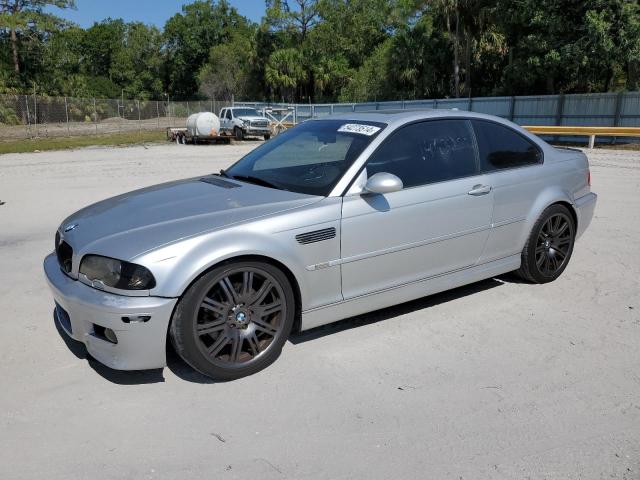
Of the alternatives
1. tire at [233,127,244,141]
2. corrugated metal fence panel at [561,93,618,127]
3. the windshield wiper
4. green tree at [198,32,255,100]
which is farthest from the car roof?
green tree at [198,32,255,100]

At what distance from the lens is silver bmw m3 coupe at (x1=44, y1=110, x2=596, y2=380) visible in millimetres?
3230

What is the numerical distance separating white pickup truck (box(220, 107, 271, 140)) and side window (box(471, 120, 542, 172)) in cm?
2415

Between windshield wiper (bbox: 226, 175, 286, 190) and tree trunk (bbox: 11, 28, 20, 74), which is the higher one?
tree trunk (bbox: 11, 28, 20, 74)

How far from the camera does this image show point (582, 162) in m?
5.45

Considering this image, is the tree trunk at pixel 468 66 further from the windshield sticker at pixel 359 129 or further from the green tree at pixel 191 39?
the green tree at pixel 191 39

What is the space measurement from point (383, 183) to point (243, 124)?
2518cm

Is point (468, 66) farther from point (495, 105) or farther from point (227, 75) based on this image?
point (227, 75)

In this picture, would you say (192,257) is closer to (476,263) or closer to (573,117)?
(476,263)

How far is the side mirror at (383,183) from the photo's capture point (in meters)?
3.76

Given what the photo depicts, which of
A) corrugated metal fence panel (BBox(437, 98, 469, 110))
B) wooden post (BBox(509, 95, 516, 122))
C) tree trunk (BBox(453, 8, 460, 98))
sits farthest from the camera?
tree trunk (BBox(453, 8, 460, 98))

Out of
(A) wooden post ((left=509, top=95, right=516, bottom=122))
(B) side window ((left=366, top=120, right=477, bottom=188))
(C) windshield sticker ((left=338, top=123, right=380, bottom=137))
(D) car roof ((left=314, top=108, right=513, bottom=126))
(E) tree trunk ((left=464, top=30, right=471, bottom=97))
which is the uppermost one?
(E) tree trunk ((left=464, top=30, right=471, bottom=97))

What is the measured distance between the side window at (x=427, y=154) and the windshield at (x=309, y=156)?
0.16 metres

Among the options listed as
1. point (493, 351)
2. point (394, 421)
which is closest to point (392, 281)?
point (493, 351)

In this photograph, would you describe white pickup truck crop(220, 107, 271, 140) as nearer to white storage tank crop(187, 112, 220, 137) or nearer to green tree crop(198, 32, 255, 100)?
white storage tank crop(187, 112, 220, 137)
